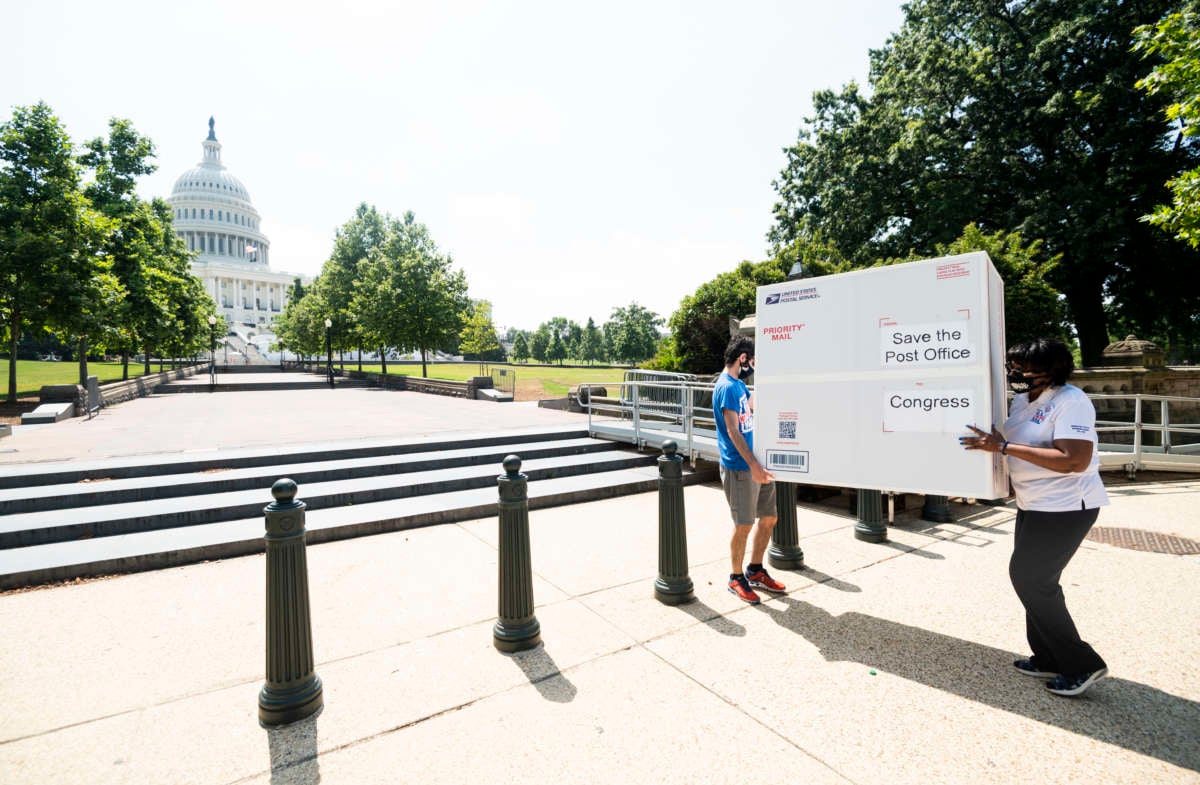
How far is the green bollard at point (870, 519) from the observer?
19.8 ft

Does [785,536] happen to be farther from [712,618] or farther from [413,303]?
[413,303]

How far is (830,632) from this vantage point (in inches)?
155

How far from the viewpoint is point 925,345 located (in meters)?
3.35

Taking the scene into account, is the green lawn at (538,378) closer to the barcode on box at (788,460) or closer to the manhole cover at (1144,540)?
the manhole cover at (1144,540)

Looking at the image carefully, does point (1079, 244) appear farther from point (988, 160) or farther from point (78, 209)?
point (78, 209)

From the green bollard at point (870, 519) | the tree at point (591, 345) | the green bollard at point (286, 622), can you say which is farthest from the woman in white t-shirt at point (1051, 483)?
the tree at point (591, 345)

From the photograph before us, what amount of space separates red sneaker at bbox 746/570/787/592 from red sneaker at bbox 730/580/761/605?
9cm

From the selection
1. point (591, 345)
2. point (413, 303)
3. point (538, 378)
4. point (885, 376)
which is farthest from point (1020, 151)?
point (591, 345)

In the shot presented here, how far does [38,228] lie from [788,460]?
78.0 feet

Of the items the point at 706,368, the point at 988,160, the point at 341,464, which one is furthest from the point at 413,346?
the point at 988,160

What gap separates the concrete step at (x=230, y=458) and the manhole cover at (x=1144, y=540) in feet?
25.0

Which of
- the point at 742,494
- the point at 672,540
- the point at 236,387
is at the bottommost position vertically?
the point at 672,540

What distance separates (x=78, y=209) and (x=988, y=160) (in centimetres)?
3152

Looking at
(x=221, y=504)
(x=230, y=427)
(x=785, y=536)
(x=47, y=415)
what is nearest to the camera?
(x=785, y=536)
